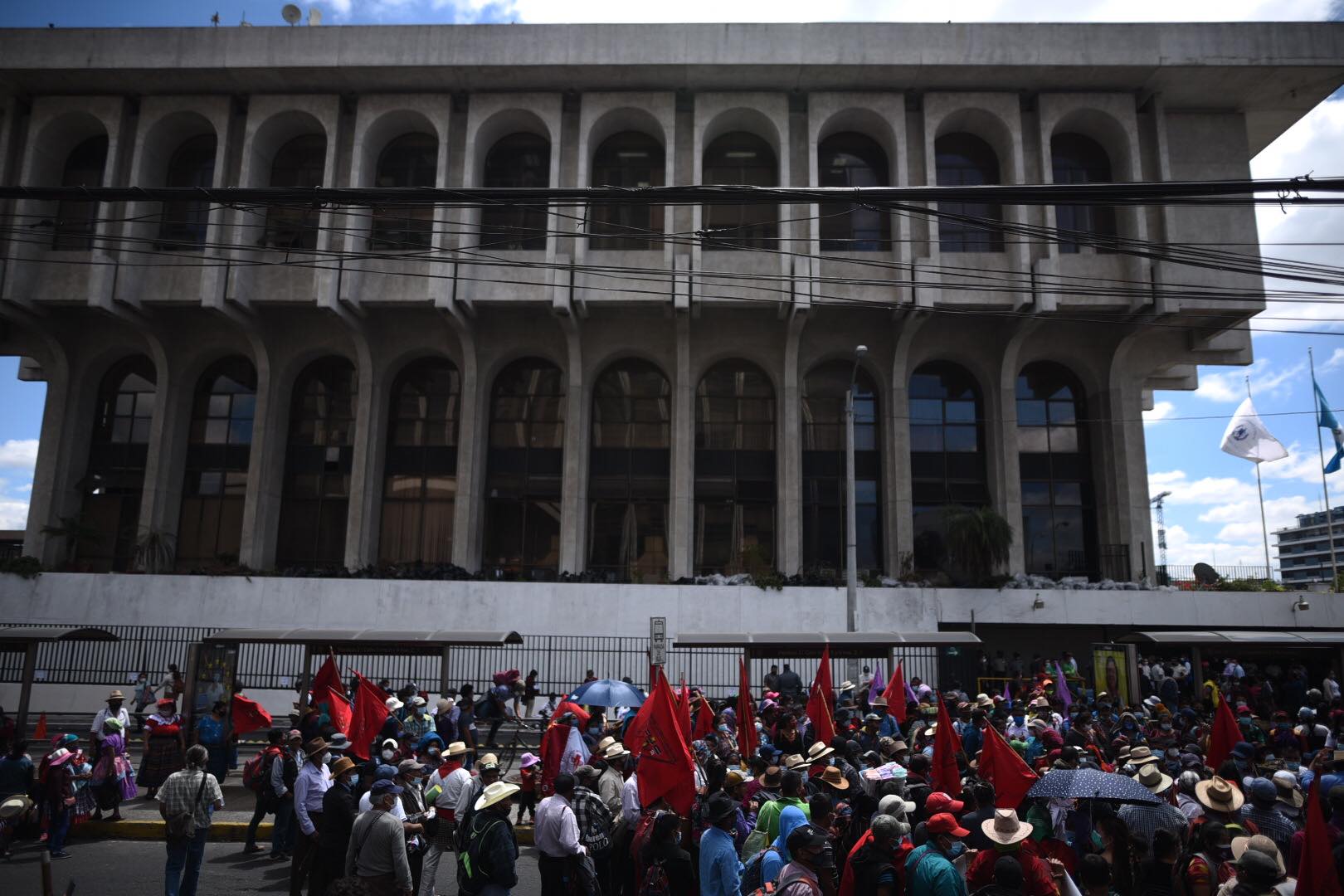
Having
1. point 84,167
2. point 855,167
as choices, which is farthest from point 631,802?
point 84,167

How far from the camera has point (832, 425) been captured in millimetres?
32156

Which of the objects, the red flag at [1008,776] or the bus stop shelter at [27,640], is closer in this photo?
the red flag at [1008,776]

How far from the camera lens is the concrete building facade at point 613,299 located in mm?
28266

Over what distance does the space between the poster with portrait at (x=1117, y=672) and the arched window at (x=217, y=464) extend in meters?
26.9

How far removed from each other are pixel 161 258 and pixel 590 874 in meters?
29.1

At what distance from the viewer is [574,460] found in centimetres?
3025

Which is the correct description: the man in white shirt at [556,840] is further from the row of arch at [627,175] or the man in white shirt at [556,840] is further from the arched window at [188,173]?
the arched window at [188,173]

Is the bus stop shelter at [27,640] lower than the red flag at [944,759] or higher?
higher

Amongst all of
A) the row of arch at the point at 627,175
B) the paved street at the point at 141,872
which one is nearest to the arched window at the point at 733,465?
the row of arch at the point at 627,175

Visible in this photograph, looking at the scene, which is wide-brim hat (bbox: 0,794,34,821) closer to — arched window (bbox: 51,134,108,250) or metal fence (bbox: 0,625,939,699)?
metal fence (bbox: 0,625,939,699)

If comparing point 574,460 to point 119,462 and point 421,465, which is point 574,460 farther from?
point 119,462

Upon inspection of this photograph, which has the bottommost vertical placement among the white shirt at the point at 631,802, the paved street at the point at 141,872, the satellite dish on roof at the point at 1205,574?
the paved street at the point at 141,872

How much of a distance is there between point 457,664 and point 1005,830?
65.1 feet

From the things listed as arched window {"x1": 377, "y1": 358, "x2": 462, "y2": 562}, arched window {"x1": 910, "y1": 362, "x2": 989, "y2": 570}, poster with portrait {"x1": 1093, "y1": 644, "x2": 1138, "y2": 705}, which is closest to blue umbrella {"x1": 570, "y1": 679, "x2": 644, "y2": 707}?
poster with portrait {"x1": 1093, "y1": 644, "x2": 1138, "y2": 705}
